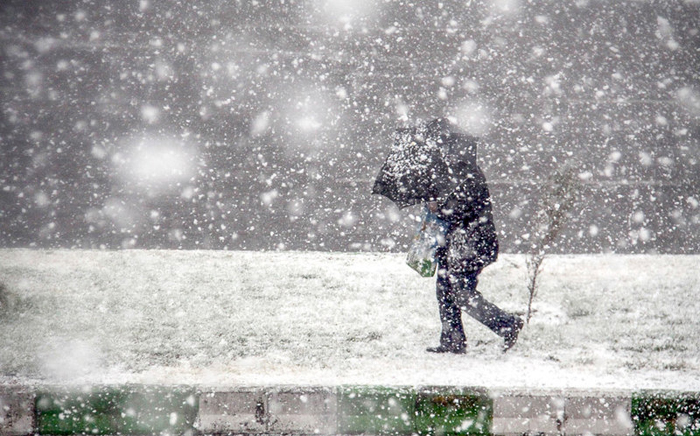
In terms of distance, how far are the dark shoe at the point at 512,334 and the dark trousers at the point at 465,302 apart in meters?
0.02

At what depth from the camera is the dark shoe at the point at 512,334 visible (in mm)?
3889

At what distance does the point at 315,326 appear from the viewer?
476 cm

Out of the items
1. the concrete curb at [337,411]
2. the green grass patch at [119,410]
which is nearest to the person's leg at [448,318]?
the concrete curb at [337,411]

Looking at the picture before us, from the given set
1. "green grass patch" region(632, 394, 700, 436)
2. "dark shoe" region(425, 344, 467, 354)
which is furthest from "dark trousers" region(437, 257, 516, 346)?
"green grass patch" region(632, 394, 700, 436)

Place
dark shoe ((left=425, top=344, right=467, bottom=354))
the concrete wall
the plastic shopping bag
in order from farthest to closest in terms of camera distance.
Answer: the concrete wall
dark shoe ((left=425, top=344, right=467, bottom=354))
the plastic shopping bag

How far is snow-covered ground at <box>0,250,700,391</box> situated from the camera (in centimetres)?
377

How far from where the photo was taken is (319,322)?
486 cm

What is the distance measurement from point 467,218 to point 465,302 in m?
0.61

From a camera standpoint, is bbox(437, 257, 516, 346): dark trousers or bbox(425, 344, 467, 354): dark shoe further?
bbox(425, 344, 467, 354): dark shoe

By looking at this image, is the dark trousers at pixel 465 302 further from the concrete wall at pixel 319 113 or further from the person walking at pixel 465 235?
the concrete wall at pixel 319 113

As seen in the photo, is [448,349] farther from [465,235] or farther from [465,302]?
[465,235]

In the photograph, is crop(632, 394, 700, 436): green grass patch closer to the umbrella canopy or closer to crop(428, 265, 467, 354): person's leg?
crop(428, 265, 467, 354): person's leg

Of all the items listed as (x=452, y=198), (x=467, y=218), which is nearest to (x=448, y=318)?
(x=467, y=218)

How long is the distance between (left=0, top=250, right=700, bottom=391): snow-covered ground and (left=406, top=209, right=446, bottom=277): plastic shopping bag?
735 millimetres
